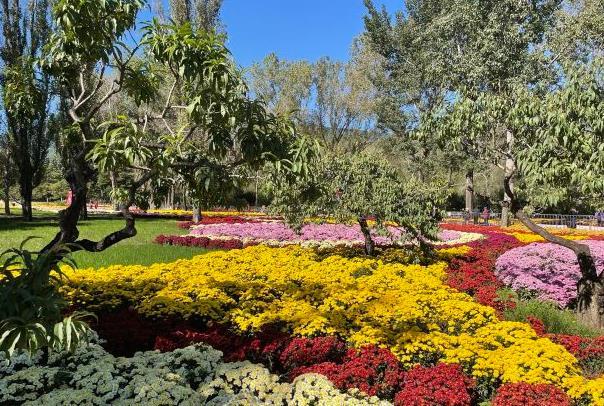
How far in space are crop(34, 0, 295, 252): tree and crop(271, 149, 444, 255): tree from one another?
638cm

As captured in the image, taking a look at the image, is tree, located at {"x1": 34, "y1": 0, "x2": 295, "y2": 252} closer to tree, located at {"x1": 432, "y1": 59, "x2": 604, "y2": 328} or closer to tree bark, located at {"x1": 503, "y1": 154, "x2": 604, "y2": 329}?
tree, located at {"x1": 432, "y1": 59, "x2": 604, "y2": 328}

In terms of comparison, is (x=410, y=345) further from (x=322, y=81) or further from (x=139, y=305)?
(x=322, y=81)

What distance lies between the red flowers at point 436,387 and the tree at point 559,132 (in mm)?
4373

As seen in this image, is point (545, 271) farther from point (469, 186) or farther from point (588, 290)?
point (469, 186)

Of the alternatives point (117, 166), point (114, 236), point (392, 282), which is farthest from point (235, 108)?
point (392, 282)

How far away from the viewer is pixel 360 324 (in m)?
7.12

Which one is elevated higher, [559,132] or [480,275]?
[559,132]

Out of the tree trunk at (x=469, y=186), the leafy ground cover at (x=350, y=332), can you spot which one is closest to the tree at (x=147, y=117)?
the leafy ground cover at (x=350, y=332)

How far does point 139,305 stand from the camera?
27.3ft

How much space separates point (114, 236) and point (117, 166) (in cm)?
165

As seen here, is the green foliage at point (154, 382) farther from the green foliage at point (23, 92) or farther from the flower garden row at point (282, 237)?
the flower garden row at point (282, 237)

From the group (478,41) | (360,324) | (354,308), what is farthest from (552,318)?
(478,41)

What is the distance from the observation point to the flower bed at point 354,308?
5.99 meters

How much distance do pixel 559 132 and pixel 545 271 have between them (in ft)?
15.2
